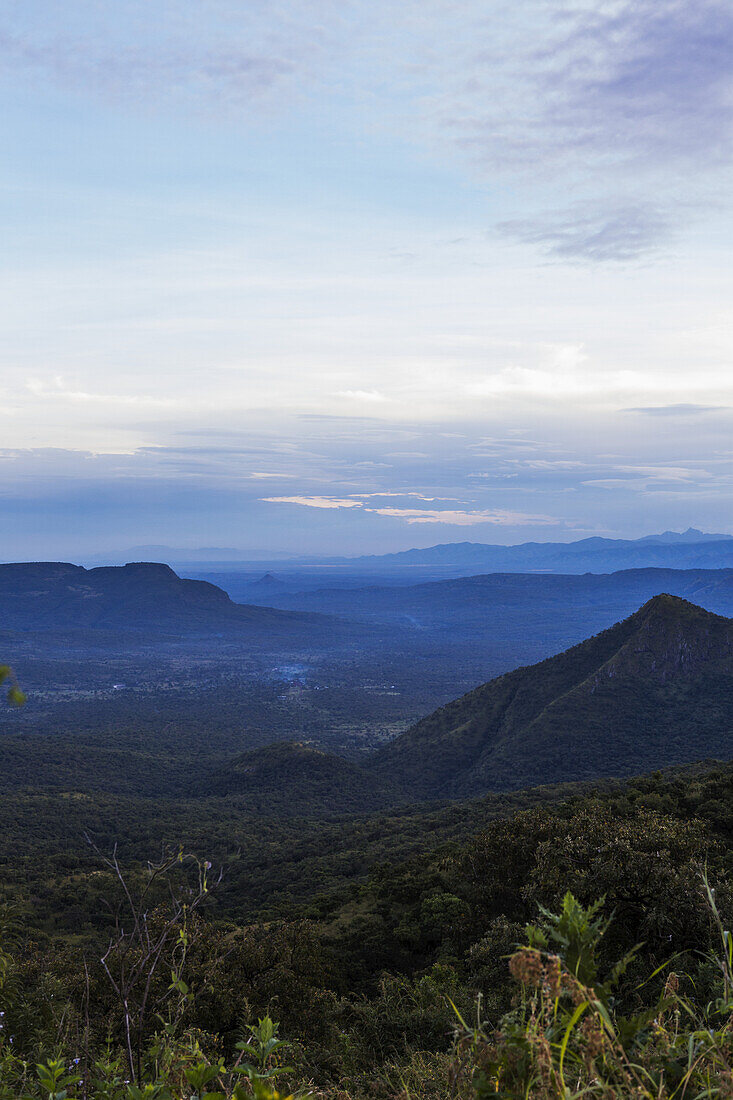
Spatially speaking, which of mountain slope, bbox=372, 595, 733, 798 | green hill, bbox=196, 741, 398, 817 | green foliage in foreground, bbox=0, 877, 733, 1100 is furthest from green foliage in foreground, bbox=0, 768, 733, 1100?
green hill, bbox=196, 741, 398, 817

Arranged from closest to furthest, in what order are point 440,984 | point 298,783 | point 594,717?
point 440,984 → point 594,717 → point 298,783

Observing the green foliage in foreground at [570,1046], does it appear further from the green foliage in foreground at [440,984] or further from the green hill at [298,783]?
the green hill at [298,783]

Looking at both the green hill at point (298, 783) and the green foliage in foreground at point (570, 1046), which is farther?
the green hill at point (298, 783)

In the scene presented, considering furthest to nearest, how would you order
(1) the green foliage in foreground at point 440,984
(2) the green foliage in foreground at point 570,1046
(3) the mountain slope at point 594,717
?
1. (3) the mountain slope at point 594,717
2. (1) the green foliage in foreground at point 440,984
3. (2) the green foliage in foreground at point 570,1046

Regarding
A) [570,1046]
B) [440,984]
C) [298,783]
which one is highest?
[570,1046]

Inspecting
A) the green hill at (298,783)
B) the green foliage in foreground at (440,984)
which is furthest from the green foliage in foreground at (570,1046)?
the green hill at (298,783)

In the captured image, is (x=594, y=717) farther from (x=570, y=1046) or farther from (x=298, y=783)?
(x=570, y=1046)

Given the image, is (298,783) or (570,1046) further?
(298,783)

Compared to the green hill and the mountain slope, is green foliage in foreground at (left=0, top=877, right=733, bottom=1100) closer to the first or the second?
the mountain slope

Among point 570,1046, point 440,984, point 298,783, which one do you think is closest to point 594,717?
point 298,783

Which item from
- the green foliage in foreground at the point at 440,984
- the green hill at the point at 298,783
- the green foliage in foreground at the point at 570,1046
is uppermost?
the green foliage in foreground at the point at 570,1046
